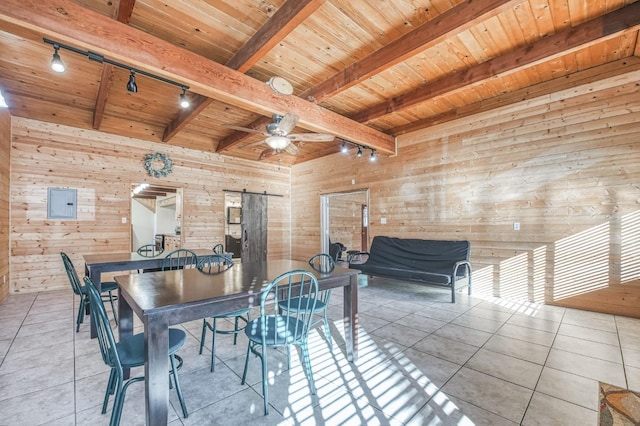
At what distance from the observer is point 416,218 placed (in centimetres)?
547

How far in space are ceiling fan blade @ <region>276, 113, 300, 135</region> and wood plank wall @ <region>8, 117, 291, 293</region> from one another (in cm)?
396

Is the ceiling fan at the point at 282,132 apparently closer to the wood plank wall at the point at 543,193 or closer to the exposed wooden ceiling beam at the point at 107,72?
the exposed wooden ceiling beam at the point at 107,72

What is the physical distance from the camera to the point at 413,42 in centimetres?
286

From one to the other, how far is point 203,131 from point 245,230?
8.55 ft

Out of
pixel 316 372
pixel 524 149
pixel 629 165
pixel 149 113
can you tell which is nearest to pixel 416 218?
pixel 524 149

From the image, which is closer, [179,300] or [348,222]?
[179,300]

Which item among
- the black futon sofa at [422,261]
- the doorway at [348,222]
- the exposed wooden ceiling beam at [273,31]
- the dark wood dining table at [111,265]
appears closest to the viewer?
the exposed wooden ceiling beam at [273,31]

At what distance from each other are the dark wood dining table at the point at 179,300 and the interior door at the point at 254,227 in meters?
4.79

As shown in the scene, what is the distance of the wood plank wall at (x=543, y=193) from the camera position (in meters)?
3.58

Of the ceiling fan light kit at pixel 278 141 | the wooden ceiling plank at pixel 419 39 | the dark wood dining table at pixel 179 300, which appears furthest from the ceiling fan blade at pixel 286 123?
the dark wood dining table at pixel 179 300

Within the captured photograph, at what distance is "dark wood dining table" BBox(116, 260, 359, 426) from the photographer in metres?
1.46

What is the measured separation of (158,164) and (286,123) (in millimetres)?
4029

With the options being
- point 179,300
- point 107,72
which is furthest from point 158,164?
point 179,300

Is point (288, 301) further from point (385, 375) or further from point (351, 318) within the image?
point (385, 375)
